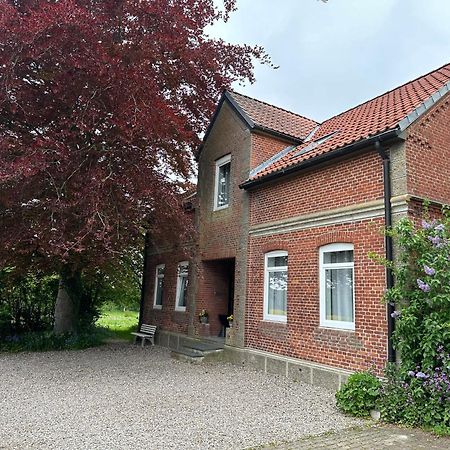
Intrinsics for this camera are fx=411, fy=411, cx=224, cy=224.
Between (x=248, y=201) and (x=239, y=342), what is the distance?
4.10 m

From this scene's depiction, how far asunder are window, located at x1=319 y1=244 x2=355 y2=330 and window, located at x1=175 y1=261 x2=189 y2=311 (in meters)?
6.83

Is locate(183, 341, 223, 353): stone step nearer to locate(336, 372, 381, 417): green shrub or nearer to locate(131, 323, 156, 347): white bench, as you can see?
locate(131, 323, 156, 347): white bench

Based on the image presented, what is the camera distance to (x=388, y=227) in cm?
793

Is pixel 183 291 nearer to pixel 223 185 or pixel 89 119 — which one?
pixel 223 185

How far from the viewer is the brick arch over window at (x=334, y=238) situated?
29.6 ft

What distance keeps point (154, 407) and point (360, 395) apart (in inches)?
139

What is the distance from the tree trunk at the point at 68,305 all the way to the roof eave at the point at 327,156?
7993 mm

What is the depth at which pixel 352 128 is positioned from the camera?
10898 mm

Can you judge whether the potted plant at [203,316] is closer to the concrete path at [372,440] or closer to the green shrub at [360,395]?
the green shrub at [360,395]

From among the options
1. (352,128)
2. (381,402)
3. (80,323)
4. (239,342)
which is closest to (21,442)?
(381,402)

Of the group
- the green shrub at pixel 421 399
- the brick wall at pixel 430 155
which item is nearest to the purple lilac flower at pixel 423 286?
the green shrub at pixel 421 399

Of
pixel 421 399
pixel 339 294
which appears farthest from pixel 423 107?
pixel 421 399

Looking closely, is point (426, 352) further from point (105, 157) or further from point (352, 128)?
point (105, 157)

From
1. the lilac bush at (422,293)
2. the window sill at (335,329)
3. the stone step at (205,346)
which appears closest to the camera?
the lilac bush at (422,293)
